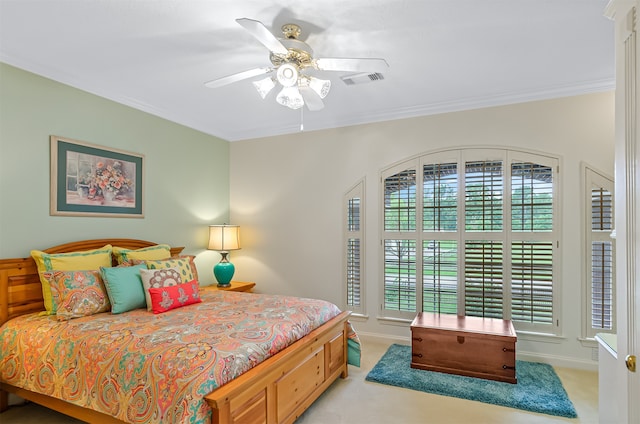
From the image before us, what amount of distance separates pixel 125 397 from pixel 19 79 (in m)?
2.55

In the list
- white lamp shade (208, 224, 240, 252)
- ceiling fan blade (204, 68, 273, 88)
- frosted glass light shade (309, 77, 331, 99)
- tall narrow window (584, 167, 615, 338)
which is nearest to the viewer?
ceiling fan blade (204, 68, 273, 88)

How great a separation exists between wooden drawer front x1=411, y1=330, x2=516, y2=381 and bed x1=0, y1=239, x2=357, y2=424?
70cm

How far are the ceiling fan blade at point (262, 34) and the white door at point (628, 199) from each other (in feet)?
4.97

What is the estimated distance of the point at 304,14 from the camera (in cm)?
218

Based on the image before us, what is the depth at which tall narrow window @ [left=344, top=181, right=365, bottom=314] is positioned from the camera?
4223 mm

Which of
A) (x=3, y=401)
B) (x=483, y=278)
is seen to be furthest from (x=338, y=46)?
(x=3, y=401)

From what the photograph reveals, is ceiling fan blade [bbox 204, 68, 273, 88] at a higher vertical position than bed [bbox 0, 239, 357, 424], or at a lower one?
higher

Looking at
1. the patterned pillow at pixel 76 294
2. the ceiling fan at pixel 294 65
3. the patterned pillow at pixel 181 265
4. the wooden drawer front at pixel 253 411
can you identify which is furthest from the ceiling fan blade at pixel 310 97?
the patterned pillow at pixel 76 294

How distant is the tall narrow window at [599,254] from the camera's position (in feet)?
10.6

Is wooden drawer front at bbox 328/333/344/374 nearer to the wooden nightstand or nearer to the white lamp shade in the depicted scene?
the wooden nightstand

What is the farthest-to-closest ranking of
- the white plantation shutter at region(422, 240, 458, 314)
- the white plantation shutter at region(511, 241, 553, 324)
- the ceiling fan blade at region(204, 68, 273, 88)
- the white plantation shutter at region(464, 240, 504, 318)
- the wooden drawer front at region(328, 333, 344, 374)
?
the white plantation shutter at region(422, 240, 458, 314) < the white plantation shutter at region(464, 240, 504, 318) < the white plantation shutter at region(511, 241, 553, 324) < the wooden drawer front at region(328, 333, 344, 374) < the ceiling fan blade at region(204, 68, 273, 88)

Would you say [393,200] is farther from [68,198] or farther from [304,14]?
[68,198]

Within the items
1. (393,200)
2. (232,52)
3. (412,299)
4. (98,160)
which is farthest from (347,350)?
(98,160)

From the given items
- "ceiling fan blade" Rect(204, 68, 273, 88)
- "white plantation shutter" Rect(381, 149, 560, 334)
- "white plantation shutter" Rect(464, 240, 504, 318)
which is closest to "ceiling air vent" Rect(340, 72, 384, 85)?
"ceiling fan blade" Rect(204, 68, 273, 88)
